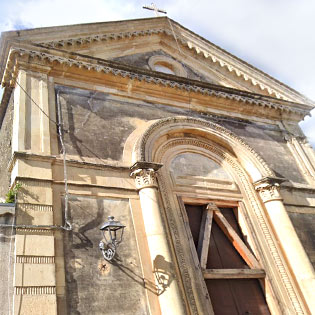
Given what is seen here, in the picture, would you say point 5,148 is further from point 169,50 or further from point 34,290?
point 169,50

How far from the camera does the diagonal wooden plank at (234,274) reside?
25.0 ft

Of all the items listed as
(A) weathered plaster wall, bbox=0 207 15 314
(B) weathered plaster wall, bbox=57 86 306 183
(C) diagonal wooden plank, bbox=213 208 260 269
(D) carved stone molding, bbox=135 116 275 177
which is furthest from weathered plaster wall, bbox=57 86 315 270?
(A) weathered plaster wall, bbox=0 207 15 314

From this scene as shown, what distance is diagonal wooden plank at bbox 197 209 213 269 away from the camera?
7855 mm

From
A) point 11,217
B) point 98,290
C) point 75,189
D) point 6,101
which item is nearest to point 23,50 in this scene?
Answer: point 6,101

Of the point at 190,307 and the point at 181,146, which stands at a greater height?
the point at 181,146

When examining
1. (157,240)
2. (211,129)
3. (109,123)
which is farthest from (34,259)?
(211,129)

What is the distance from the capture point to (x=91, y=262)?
6.21m

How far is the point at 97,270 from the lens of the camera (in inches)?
243

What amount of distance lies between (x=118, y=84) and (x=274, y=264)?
626cm

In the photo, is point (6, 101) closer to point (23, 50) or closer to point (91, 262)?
point (23, 50)

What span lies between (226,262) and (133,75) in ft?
18.5

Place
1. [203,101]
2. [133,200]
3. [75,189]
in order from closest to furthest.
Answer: [75,189] → [133,200] → [203,101]

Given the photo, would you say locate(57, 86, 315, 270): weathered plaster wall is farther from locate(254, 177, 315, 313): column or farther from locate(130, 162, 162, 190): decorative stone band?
locate(254, 177, 315, 313): column

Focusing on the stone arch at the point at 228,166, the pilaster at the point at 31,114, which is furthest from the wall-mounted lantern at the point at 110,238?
the pilaster at the point at 31,114
